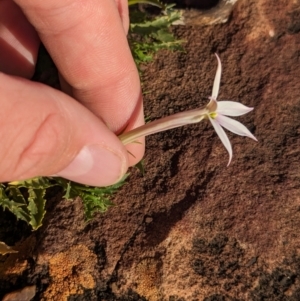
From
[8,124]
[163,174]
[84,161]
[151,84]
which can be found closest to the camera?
[8,124]

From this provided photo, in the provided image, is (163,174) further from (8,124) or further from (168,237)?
(8,124)

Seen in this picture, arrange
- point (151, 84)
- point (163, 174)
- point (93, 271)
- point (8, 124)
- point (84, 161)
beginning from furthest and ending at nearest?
point (151, 84) → point (163, 174) → point (93, 271) → point (84, 161) → point (8, 124)

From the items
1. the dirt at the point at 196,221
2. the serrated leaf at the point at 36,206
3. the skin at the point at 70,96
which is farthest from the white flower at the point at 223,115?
the serrated leaf at the point at 36,206

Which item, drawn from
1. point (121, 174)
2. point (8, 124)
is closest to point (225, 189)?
point (121, 174)

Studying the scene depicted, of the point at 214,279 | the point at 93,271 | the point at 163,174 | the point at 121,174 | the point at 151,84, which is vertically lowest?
the point at 93,271

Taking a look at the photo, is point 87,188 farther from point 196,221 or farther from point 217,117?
point 217,117

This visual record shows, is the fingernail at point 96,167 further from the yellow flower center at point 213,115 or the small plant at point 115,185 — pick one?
the yellow flower center at point 213,115

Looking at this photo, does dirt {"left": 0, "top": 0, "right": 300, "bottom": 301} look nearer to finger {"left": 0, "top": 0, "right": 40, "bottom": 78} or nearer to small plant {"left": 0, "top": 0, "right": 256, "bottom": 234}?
small plant {"left": 0, "top": 0, "right": 256, "bottom": 234}
